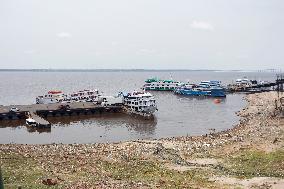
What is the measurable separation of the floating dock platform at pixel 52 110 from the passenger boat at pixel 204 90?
52184 mm

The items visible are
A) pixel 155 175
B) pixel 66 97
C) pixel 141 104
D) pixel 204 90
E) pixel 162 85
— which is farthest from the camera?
pixel 162 85

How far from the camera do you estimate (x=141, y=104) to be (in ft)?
280

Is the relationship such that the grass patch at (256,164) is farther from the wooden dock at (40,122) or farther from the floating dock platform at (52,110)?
the floating dock platform at (52,110)

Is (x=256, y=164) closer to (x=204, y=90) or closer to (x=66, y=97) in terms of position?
(x=66, y=97)

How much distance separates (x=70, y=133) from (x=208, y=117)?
32551 mm

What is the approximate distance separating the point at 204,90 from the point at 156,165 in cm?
10330

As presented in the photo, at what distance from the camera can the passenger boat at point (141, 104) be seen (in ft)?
274

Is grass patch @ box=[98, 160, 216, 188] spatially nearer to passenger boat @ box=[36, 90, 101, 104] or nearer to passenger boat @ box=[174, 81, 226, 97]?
passenger boat @ box=[36, 90, 101, 104]

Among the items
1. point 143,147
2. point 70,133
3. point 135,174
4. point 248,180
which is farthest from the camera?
point 70,133

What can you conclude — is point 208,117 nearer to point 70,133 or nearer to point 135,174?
point 70,133

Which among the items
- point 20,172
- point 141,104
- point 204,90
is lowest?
point 20,172

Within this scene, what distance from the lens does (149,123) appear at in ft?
244

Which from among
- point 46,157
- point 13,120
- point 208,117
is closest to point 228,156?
point 46,157

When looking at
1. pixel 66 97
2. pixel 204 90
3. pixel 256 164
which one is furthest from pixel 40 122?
pixel 204 90
